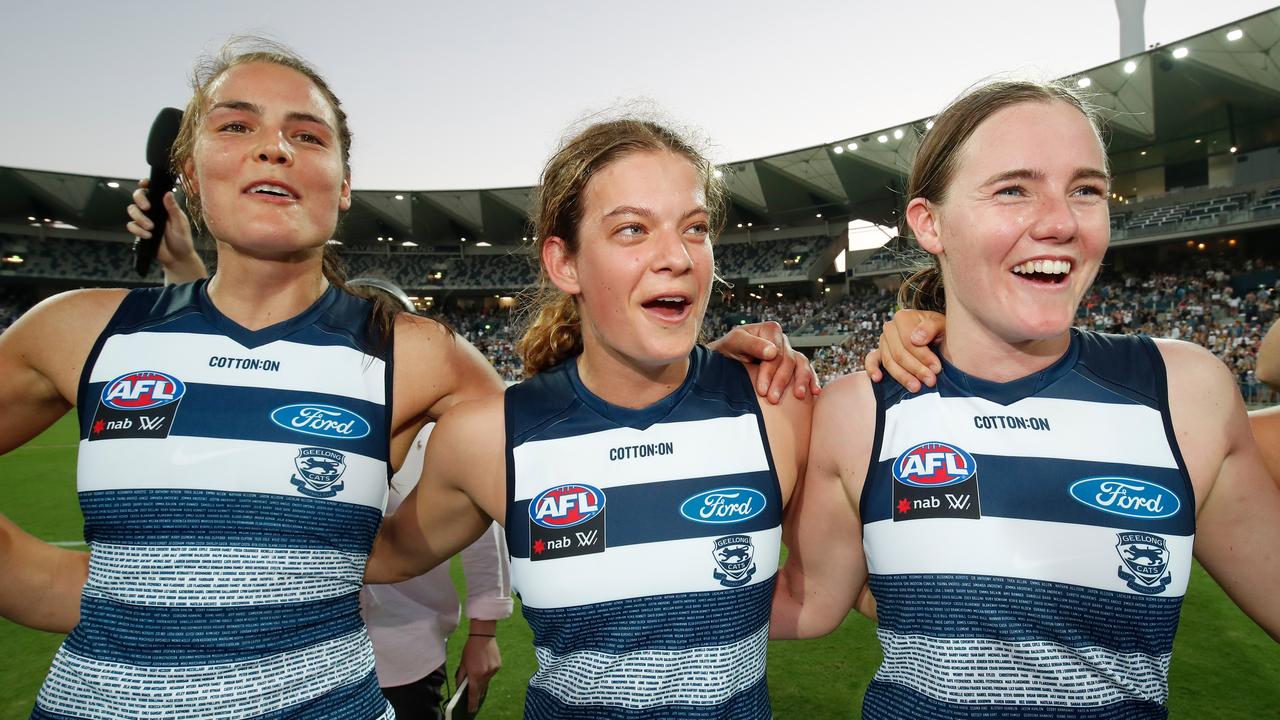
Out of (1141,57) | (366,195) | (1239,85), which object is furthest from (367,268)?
(1239,85)

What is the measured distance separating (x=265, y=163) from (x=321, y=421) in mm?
760

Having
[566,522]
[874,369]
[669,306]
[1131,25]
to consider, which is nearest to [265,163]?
[669,306]

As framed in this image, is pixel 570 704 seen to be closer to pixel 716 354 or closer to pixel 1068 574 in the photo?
pixel 716 354

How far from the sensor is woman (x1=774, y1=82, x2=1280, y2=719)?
1.65 m

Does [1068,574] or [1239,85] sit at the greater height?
[1239,85]

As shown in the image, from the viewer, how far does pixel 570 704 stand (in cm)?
180

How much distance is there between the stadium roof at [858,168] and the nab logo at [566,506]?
12.9 metres

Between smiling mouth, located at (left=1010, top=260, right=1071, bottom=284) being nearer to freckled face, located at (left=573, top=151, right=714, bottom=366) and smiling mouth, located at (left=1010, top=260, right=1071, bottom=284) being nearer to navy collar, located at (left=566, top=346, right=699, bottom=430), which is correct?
freckled face, located at (left=573, top=151, right=714, bottom=366)

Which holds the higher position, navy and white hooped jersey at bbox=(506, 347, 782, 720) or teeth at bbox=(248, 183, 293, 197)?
teeth at bbox=(248, 183, 293, 197)

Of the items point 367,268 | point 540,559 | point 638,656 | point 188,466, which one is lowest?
point 638,656

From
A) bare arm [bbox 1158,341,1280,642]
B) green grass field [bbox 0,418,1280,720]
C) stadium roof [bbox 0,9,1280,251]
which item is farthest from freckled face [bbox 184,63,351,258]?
stadium roof [bbox 0,9,1280,251]

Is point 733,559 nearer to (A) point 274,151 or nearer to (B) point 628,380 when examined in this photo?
(B) point 628,380

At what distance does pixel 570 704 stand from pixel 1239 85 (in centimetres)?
3708

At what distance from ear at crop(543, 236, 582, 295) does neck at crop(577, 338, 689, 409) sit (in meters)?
0.21
